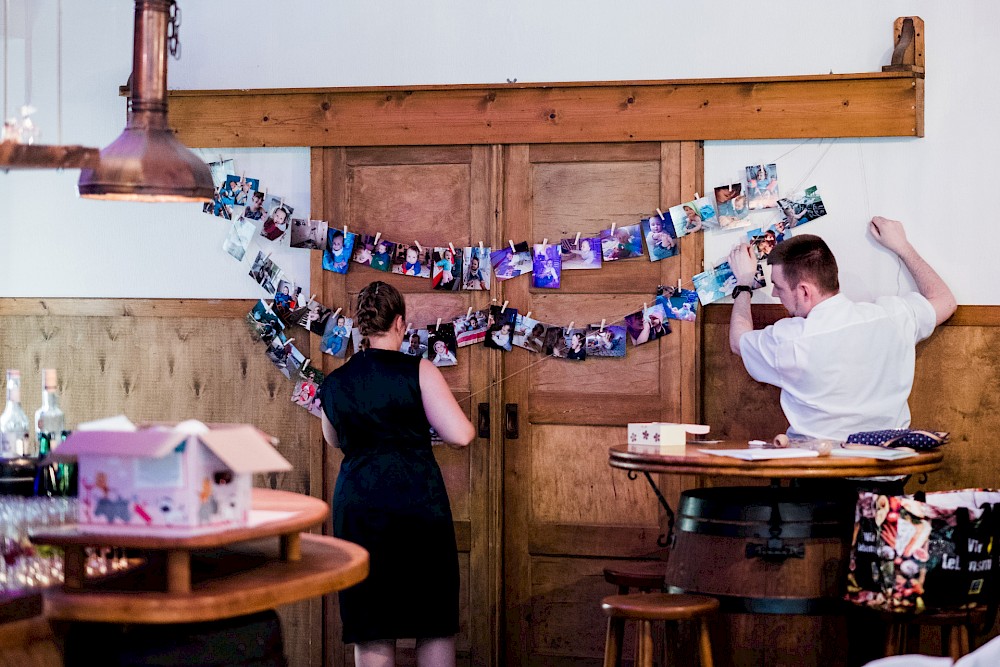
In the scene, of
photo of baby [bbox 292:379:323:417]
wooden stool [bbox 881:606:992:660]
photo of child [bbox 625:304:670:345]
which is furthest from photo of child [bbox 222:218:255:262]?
wooden stool [bbox 881:606:992:660]

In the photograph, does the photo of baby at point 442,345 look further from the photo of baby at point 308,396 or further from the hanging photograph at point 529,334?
the photo of baby at point 308,396

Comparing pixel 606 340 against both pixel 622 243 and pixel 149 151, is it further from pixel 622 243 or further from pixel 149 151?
pixel 149 151

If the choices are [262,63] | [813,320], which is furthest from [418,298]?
[813,320]

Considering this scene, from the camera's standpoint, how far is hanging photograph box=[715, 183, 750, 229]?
4.51 m

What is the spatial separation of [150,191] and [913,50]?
2.75m

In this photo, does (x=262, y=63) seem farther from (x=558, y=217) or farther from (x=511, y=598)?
(x=511, y=598)

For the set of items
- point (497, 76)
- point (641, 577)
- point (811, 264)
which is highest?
point (497, 76)

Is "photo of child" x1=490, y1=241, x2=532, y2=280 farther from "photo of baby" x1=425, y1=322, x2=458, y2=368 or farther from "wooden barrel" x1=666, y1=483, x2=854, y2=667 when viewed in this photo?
"wooden barrel" x1=666, y1=483, x2=854, y2=667

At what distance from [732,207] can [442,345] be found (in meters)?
1.23

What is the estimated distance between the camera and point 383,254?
4.77 m

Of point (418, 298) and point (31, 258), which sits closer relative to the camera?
point (418, 298)

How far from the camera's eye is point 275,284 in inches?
193

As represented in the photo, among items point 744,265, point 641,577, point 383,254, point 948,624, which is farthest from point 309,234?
point 948,624

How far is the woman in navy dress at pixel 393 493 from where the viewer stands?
3754 mm
